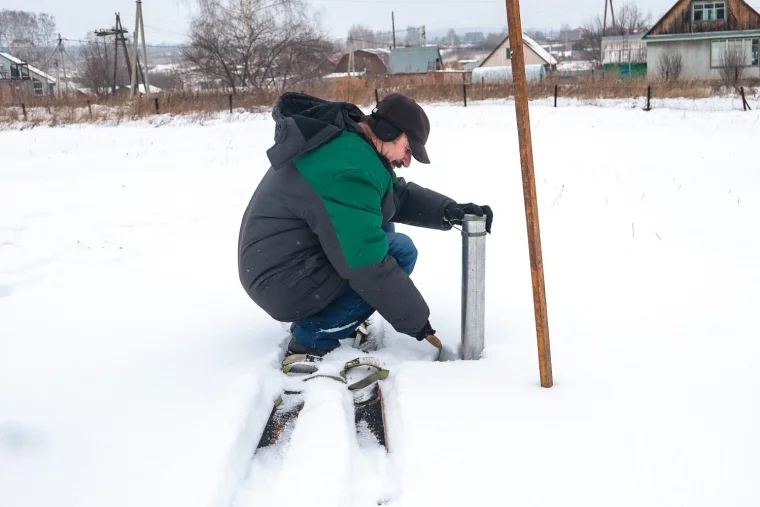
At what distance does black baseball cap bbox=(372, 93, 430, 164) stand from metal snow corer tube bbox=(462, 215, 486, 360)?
0.31 m

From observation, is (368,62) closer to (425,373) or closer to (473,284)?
(473,284)

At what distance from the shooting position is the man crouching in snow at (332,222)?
2.19 meters

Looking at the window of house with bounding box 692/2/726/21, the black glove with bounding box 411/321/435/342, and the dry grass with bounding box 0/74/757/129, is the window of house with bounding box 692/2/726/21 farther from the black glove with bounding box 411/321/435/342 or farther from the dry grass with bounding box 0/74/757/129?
the black glove with bounding box 411/321/435/342

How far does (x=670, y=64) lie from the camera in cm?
3288

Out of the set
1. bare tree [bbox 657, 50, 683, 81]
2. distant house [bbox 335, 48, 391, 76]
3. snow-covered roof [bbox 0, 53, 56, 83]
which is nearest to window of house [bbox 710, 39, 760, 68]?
bare tree [bbox 657, 50, 683, 81]

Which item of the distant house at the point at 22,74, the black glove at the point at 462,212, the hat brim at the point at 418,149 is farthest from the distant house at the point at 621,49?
the hat brim at the point at 418,149

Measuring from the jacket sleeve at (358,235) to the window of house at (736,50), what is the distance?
35.8 m

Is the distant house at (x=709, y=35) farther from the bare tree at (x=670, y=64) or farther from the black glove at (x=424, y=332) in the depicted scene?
the black glove at (x=424, y=332)

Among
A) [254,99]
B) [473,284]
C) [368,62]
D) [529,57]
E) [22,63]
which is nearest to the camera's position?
[473,284]

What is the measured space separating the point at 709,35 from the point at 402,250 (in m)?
35.6

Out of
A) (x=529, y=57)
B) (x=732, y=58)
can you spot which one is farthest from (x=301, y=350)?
(x=529, y=57)

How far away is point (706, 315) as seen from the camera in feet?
9.41

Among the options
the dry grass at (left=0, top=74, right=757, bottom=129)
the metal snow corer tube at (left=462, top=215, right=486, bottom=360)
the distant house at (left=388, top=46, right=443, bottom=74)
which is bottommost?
the metal snow corer tube at (left=462, top=215, right=486, bottom=360)

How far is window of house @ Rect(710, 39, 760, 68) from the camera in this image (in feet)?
105
